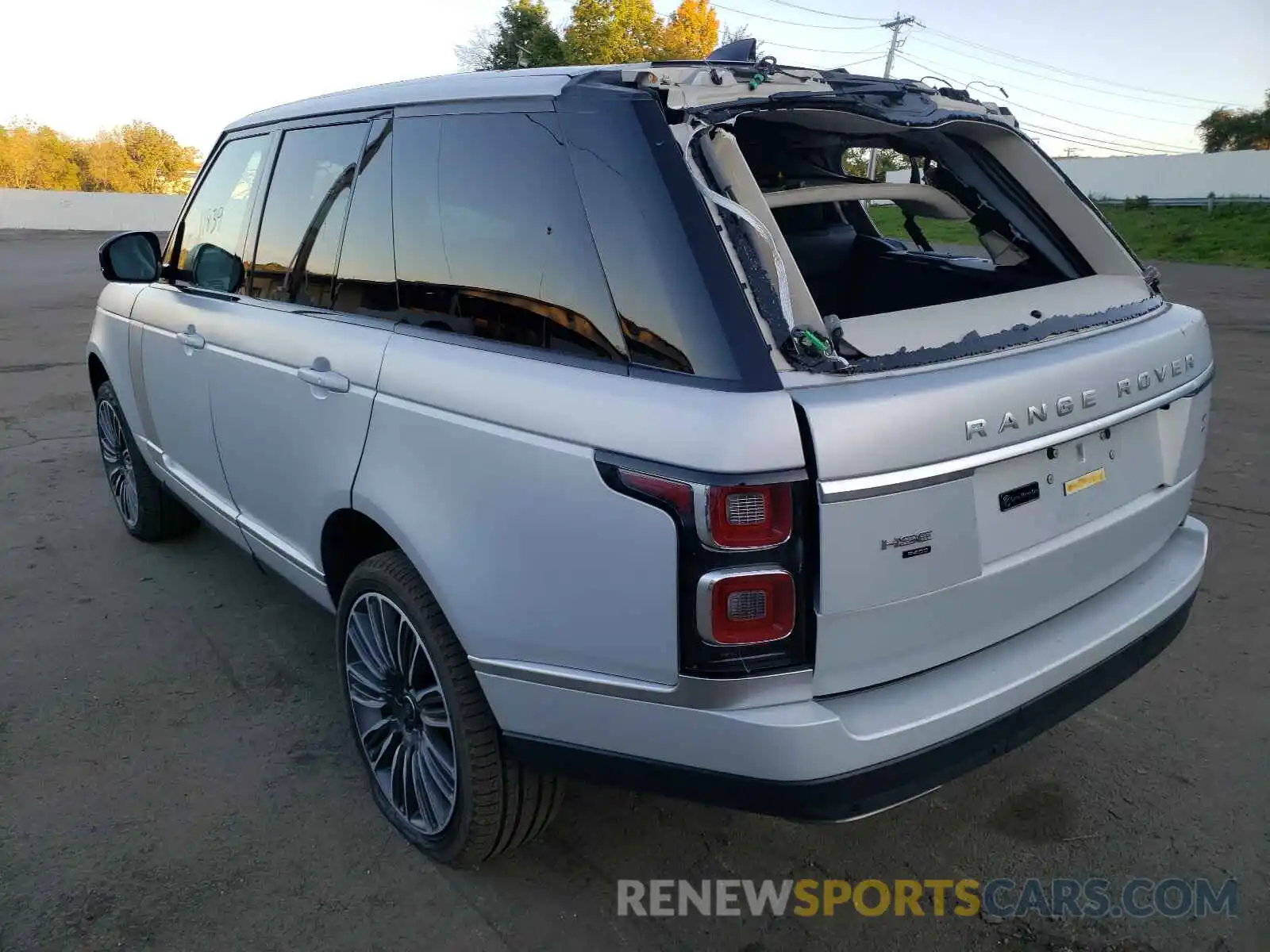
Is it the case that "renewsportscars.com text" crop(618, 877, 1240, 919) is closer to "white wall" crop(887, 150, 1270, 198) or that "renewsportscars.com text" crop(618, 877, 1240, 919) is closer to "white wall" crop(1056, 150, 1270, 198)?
"white wall" crop(1056, 150, 1270, 198)

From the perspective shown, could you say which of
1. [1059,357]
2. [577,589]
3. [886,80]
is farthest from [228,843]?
[886,80]

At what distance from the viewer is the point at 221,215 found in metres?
3.69

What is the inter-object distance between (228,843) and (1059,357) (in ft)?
8.24

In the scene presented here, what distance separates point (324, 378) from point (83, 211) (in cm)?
4991

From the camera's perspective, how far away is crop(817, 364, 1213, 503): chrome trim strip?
1722 mm

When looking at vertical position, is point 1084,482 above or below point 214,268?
below

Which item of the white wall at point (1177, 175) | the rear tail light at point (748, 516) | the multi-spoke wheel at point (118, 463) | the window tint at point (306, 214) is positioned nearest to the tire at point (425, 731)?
the rear tail light at point (748, 516)

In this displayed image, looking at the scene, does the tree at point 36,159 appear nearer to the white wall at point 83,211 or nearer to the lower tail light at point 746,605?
the white wall at point 83,211

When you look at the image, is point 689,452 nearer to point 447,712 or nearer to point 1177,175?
point 447,712

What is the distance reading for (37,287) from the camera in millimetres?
17734

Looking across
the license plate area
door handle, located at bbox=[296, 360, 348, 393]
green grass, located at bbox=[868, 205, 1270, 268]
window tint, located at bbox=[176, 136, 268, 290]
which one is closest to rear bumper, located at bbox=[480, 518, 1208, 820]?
the license plate area

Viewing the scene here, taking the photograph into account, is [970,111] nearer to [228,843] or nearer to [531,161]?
[531,161]

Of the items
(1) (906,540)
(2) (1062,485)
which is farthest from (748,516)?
(2) (1062,485)

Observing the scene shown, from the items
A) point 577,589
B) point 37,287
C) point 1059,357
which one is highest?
point 1059,357
